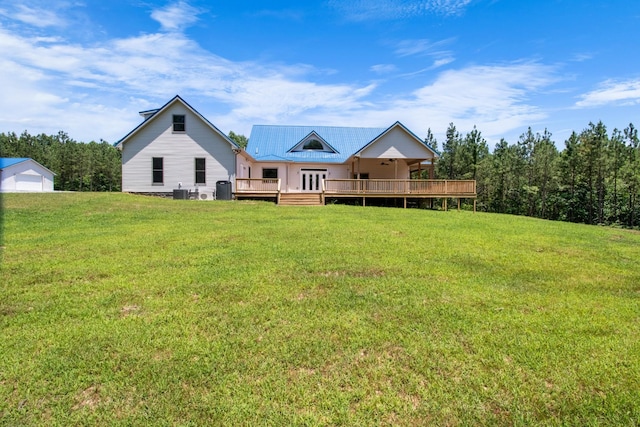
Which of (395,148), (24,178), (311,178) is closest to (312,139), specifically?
(311,178)

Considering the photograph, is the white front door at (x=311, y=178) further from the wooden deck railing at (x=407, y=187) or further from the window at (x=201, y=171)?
the window at (x=201, y=171)

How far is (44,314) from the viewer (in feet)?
15.1

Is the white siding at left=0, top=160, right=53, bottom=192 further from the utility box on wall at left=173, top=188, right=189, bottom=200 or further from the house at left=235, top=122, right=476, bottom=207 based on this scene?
the house at left=235, top=122, right=476, bottom=207

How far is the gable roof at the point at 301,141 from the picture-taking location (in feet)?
89.5

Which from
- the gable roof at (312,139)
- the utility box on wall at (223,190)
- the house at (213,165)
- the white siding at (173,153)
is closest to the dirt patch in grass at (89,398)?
the house at (213,165)

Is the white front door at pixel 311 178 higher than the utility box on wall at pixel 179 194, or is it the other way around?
the white front door at pixel 311 178

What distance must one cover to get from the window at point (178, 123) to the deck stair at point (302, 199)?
288 inches

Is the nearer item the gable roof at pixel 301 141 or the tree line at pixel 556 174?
the gable roof at pixel 301 141

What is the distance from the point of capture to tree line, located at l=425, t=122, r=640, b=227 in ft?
117

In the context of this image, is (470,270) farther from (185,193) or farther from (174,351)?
(185,193)

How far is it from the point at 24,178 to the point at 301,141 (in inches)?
1114

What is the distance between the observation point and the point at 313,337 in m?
4.13

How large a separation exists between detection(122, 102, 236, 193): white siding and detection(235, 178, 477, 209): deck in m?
2.27

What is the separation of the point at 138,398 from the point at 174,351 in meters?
0.71
